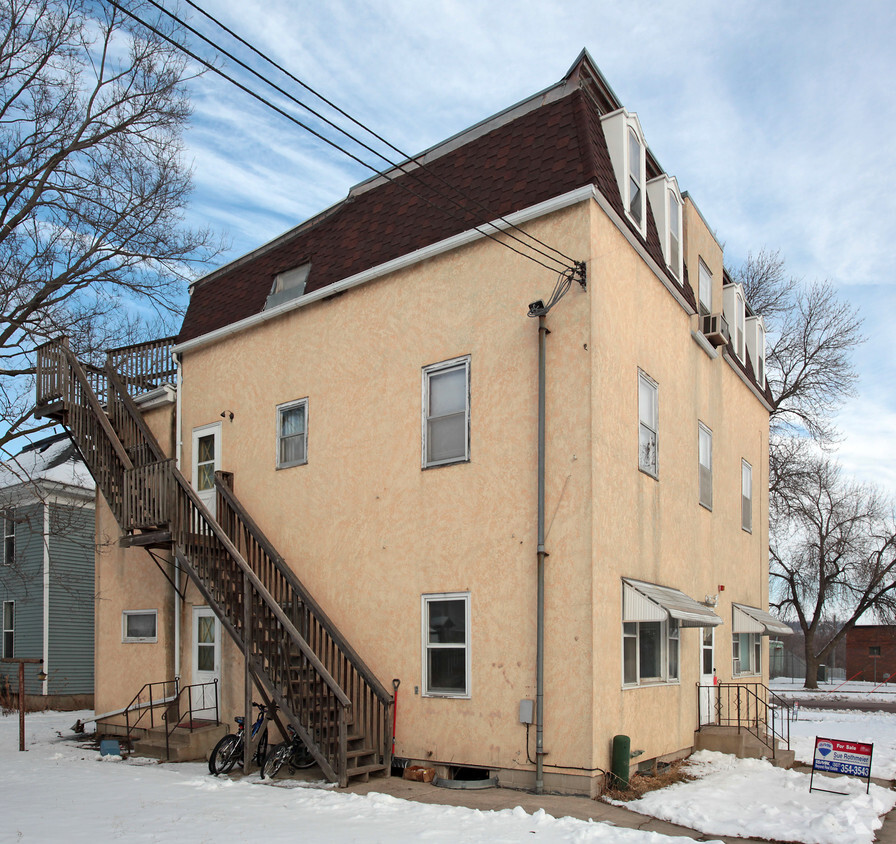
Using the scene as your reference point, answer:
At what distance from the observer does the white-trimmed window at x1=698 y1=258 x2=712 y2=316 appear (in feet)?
53.2

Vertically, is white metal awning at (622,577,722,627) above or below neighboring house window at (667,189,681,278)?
below

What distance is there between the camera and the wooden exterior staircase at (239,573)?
35.6ft

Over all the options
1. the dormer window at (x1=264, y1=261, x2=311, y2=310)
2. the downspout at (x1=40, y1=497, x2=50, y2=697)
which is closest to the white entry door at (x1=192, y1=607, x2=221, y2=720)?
the dormer window at (x1=264, y1=261, x2=311, y2=310)

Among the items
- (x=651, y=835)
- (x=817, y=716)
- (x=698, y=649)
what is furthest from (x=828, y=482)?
(x=651, y=835)

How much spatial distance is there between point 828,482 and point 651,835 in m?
37.7

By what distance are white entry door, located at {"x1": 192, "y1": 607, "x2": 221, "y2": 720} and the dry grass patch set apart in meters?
6.99

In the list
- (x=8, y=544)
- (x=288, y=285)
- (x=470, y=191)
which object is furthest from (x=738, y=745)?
(x=8, y=544)

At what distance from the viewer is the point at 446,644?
36.1ft

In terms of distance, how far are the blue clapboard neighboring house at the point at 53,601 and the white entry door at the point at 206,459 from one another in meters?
10.3

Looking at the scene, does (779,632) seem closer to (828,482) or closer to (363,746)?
(363,746)

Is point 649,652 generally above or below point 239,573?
below

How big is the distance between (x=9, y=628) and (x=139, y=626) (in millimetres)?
13044

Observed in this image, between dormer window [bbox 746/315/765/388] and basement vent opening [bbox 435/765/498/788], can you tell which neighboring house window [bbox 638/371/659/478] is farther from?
dormer window [bbox 746/315/765/388]

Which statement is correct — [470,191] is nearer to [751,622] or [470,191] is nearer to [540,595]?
[540,595]
